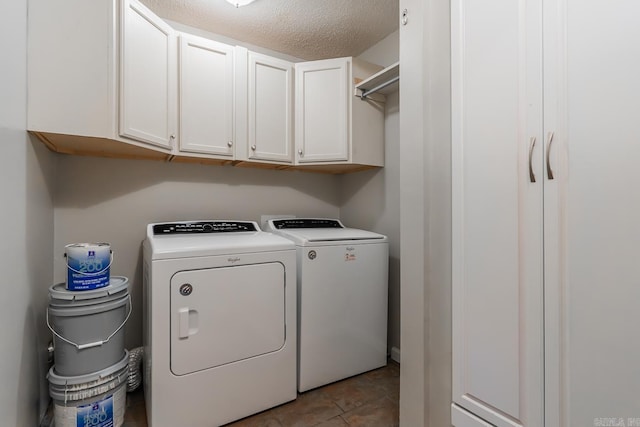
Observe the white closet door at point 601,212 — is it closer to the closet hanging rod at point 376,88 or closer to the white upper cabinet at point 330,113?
the closet hanging rod at point 376,88

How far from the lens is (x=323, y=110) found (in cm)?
231

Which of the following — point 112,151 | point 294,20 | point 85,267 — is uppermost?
point 294,20

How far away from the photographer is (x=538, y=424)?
2.89 ft

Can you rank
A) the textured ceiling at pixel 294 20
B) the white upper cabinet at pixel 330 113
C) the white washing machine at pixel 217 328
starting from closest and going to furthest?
the white washing machine at pixel 217 328, the textured ceiling at pixel 294 20, the white upper cabinet at pixel 330 113

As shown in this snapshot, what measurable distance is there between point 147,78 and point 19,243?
1.04 metres

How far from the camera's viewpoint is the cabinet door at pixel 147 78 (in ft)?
5.02

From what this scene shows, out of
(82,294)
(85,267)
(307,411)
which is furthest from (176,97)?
(307,411)

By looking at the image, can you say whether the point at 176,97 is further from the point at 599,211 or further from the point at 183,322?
the point at 599,211

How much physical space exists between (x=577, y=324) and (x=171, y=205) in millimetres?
2340

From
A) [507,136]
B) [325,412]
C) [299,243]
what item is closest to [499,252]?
[507,136]

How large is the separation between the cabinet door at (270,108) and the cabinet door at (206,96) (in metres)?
0.16

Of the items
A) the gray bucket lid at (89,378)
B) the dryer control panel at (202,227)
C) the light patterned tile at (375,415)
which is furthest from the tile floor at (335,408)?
the dryer control panel at (202,227)

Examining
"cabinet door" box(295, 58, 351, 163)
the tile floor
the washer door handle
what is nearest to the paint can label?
the tile floor

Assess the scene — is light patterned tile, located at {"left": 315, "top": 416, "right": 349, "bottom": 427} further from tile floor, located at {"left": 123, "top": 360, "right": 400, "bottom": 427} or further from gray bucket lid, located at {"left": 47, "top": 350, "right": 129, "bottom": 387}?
gray bucket lid, located at {"left": 47, "top": 350, "right": 129, "bottom": 387}
